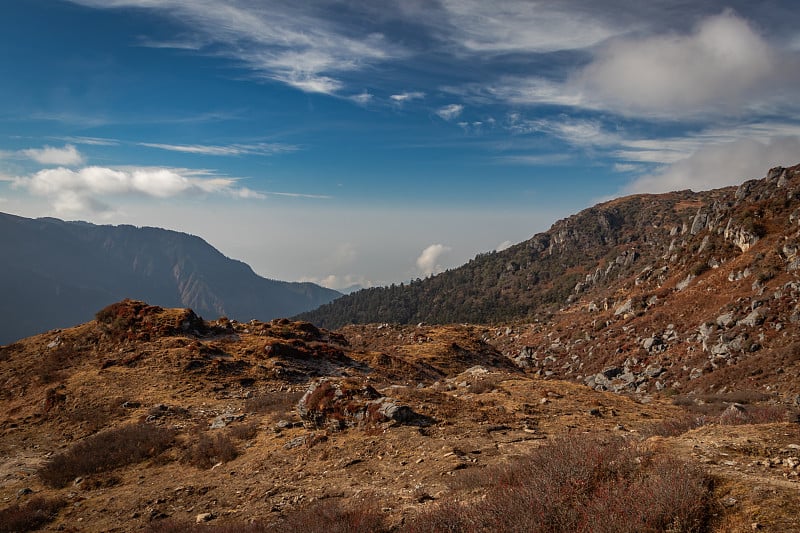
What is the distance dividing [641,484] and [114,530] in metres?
13.4

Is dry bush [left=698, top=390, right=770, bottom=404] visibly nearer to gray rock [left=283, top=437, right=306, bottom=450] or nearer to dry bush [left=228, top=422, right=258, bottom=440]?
gray rock [left=283, top=437, right=306, bottom=450]

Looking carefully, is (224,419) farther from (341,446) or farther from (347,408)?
(341,446)

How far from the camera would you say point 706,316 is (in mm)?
42656

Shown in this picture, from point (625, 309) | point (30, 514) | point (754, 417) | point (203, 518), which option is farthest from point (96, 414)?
point (625, 309)

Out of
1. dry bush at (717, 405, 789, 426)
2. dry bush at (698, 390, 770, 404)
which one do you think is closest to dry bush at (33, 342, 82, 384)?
dry bush at (717, 405, 789, 426)

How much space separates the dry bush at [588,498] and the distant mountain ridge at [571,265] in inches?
2716

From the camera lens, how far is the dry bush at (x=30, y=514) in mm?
11289

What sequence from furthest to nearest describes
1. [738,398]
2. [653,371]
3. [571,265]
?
1. [571,265]
2. [653,371]
3. [738,398]

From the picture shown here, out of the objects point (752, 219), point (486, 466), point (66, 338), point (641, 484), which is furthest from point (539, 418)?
point (752, 219)

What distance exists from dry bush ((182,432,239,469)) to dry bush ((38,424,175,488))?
6.35 ft

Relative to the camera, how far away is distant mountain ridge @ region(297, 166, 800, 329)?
99.3 metres

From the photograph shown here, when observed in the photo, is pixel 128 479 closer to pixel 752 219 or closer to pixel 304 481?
pixel 304 481

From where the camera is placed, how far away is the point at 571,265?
159500mm

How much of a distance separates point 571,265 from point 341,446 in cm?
16240
